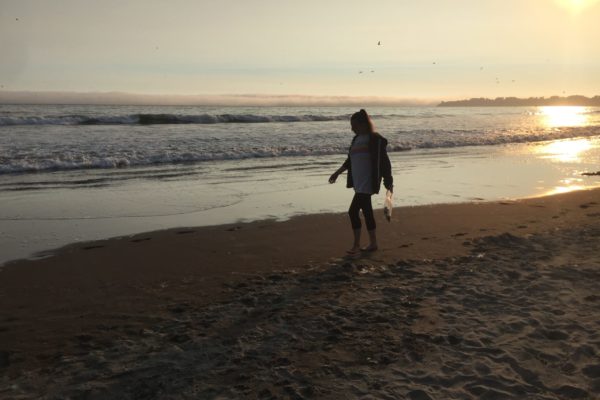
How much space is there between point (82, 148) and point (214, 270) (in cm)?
1468

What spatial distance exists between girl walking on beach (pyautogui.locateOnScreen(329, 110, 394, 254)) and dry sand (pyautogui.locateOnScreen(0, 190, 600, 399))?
393 mm

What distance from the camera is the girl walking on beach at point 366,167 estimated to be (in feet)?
21.4

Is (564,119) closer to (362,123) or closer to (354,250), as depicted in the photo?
(362,123)

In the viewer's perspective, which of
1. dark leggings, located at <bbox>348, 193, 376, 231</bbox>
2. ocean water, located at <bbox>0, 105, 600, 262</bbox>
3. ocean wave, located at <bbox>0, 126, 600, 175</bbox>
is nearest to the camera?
dark leggings, located at <bbox>348, 193, 376, 231</bbox>

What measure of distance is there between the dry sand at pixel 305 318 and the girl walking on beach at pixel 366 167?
1.29ft

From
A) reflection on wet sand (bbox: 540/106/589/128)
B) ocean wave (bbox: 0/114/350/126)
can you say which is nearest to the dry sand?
ocean wave (bbox: 0/114/350/126)

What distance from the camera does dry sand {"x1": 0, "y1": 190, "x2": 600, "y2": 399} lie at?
328 cm

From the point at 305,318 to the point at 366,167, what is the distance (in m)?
2.83

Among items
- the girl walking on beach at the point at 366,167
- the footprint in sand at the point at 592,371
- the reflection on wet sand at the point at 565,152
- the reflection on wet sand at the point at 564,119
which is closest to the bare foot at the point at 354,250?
the girl walking on beach at the point at 366,167

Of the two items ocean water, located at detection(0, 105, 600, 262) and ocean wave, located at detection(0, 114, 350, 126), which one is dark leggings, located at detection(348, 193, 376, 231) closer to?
ocean water, located at detection(0, 105, 600, 262)

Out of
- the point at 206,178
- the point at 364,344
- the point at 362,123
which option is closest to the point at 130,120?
the point at 206,178

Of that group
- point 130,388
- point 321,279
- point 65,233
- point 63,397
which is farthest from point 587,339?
point 65,233

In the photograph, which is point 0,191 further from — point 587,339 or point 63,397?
point 587,339

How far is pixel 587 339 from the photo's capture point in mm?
3842
